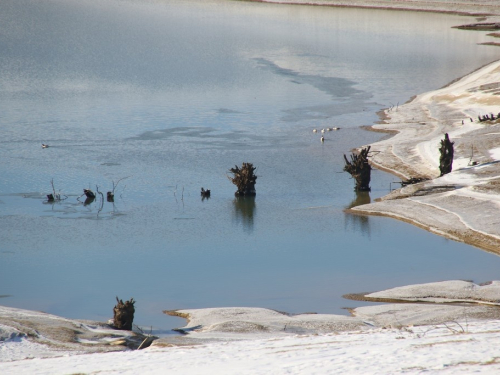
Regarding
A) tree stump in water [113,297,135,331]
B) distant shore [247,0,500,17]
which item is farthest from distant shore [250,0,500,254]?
distant shore [247,0,500,17]

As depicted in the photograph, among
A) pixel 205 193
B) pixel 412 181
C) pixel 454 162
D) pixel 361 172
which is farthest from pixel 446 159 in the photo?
pixel 205 193

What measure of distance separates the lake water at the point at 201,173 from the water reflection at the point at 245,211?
10 centimetres

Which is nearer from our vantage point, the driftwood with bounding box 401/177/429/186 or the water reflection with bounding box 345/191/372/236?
the water reflection with bounding box 345/191/372/236

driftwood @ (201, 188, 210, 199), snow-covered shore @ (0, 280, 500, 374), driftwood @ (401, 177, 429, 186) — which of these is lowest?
snow-covered shore @ (0, 280, 500, 374)

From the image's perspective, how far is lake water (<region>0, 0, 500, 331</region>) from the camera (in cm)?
1845

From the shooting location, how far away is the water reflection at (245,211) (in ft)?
78.0

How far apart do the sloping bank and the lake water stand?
0.75 meters

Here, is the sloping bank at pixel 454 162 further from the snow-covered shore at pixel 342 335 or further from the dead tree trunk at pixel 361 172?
the dead tree trunk at pixel 361 172

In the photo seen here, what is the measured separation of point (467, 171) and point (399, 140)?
8.50m

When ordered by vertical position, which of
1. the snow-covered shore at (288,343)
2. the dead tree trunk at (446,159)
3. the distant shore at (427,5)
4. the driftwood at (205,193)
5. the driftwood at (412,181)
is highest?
the distant shore at (427,5)

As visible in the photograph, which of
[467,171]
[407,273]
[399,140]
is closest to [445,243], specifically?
[407,273]

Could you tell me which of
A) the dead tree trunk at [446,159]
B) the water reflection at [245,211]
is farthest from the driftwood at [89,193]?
the dead tree trunk at [446,159]

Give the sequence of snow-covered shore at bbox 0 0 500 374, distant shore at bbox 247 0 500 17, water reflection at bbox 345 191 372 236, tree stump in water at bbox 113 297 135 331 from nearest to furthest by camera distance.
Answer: snow-covered shore at bbox 0 0 500 374
tree stump in water at bbox 113 297 135 331
water reflection at bbox 345 191 372 236
distant shore at bbox 247 0 500 17

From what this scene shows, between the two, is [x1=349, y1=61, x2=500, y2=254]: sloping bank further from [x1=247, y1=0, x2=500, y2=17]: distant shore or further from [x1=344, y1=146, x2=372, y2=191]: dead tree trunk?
[x1=247, y1=0, x2=500, y2=17]: distant shore
